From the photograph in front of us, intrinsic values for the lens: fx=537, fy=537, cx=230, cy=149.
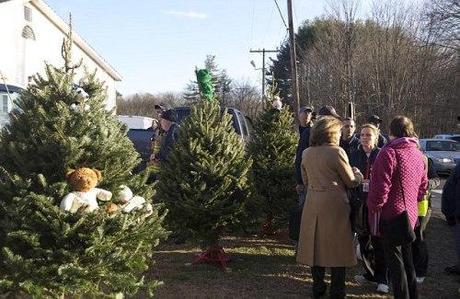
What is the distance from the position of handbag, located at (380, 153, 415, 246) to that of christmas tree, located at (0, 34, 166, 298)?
2194mm

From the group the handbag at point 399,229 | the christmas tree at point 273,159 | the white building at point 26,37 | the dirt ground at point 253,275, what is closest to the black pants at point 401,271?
the handbag at point 399,229

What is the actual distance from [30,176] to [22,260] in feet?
2.18

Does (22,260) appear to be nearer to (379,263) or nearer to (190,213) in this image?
(190,213)

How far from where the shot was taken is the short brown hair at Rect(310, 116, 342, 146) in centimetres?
536

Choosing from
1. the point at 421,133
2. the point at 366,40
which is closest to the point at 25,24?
the point at 366,40

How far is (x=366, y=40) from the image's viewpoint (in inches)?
1321

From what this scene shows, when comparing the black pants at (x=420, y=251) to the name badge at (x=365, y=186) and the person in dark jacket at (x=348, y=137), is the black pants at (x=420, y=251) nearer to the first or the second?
the name badge at (x=365, y=186)

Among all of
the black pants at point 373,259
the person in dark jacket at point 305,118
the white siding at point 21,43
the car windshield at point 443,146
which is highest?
the white siding at point 21,43

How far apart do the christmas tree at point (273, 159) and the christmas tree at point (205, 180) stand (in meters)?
1.78

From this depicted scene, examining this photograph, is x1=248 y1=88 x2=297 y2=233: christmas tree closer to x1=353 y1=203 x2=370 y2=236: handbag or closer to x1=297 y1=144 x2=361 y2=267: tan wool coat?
x1=353 y1=203 x2=370 y2=236: handbag

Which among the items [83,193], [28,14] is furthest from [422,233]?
[28,14]

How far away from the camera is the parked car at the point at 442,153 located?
72.0 feet

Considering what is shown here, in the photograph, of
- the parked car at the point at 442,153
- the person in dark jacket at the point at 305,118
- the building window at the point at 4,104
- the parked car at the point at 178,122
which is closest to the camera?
the person in dark jacket at the point at 305,118

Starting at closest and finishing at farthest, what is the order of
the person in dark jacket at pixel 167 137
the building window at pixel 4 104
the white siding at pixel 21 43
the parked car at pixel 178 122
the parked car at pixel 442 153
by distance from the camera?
the person in dark jacket at pixel 167 137 → the building window at pixel 4 104 → the parked car at pixel 178 122 → the parked car at pixel 442 153 → the white siding at pixel 21 43
